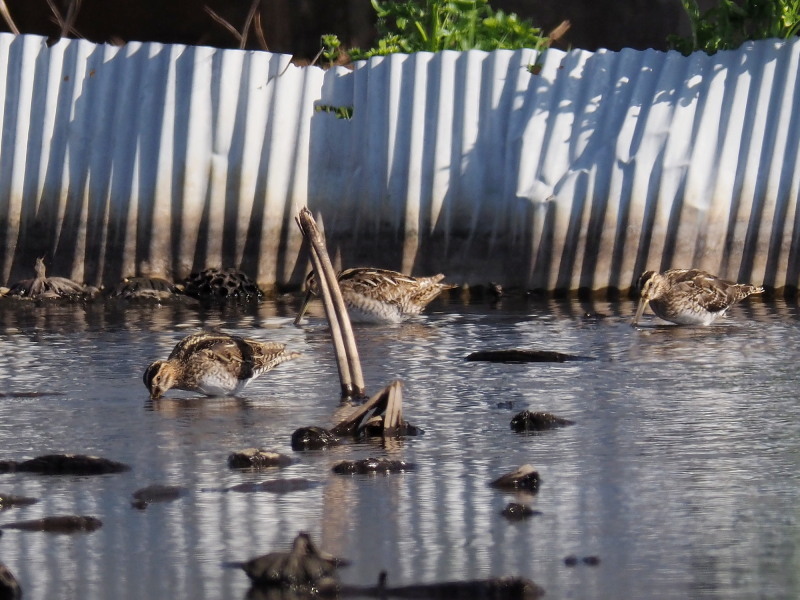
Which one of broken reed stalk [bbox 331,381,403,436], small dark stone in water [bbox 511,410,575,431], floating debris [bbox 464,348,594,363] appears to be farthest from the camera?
floating debris [bbox 464,348,594,363]

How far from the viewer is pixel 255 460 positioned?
7344 mm

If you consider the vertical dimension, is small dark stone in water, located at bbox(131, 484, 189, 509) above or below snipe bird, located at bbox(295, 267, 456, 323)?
below

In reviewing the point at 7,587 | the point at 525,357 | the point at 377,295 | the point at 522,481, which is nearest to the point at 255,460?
the point at 522,481

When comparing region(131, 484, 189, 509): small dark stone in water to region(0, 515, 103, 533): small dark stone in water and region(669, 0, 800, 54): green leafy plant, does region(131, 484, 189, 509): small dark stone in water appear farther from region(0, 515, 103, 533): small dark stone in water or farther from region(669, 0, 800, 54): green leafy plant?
region(669, 0, 800, 54): green leafy plant

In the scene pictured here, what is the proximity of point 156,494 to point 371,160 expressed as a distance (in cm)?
873

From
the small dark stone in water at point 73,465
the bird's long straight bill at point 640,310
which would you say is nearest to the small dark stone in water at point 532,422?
the small dark stone in water at point 73,465

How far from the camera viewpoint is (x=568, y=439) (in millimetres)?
7934

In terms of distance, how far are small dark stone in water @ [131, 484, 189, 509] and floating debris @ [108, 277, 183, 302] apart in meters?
7.96

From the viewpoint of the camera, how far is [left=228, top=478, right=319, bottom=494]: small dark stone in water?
6.86 meters

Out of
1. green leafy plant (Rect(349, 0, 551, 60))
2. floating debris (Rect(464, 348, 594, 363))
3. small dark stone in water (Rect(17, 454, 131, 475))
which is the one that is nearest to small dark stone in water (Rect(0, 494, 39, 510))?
small dark stone in water (Rect(17, 454, 131, 475))

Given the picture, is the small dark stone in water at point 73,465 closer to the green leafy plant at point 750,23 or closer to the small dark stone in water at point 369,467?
the small dark stone in water at point 369,467

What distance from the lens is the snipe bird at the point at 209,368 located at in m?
9.42

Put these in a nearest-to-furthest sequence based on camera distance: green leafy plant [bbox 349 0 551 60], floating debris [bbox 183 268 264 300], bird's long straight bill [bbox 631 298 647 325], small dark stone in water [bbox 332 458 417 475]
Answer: small dark stone in water [bbox 332 458 417 475] → bird's long straight bill [bbox 631 298 647 325] → floating debris [bbox 183 268 264 300] → green leafy plant [bbox 349 0 551 60]

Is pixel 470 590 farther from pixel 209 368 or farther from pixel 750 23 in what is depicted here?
pixel 750 23
